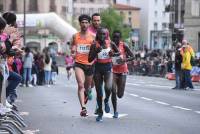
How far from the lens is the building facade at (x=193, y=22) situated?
2719 inches

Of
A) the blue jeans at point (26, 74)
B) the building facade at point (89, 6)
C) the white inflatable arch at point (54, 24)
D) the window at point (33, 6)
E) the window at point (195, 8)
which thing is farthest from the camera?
the building facade at point (89, 6)

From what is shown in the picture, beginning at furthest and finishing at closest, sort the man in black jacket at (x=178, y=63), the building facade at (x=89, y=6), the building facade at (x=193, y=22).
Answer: the building facade at (x=89, y=6) → the building facade at (x=193, y=22) → the man in black jacket at (x=178, y=63)

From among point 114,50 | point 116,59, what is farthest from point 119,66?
point 114,50

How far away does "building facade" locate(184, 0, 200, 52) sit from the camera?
6906cm

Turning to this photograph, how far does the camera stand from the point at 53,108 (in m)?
17.7

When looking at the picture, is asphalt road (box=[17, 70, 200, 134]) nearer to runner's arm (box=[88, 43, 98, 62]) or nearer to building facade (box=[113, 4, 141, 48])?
runner's arm (box=[88, 43, 98, 62])

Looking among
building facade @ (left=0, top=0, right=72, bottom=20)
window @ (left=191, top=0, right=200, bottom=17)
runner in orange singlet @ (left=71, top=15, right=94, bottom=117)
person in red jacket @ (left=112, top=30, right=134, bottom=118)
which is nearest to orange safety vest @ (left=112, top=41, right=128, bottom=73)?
person in red jacket @ (left=112, top=30, right=134, bottom=118)

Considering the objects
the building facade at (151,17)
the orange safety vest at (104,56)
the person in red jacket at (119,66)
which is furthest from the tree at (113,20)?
the orange safety vest at (104,56)

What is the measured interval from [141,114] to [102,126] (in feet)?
8.52

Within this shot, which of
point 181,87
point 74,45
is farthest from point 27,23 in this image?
point 74,45

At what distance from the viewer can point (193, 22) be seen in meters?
69.5

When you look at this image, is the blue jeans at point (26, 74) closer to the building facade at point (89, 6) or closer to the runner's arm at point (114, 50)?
the runner's arm at point (114, 50)

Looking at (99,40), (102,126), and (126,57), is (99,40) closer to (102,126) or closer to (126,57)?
(126,57)

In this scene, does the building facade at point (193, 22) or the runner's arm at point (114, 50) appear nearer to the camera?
the runner's arm at point (114, 50)
